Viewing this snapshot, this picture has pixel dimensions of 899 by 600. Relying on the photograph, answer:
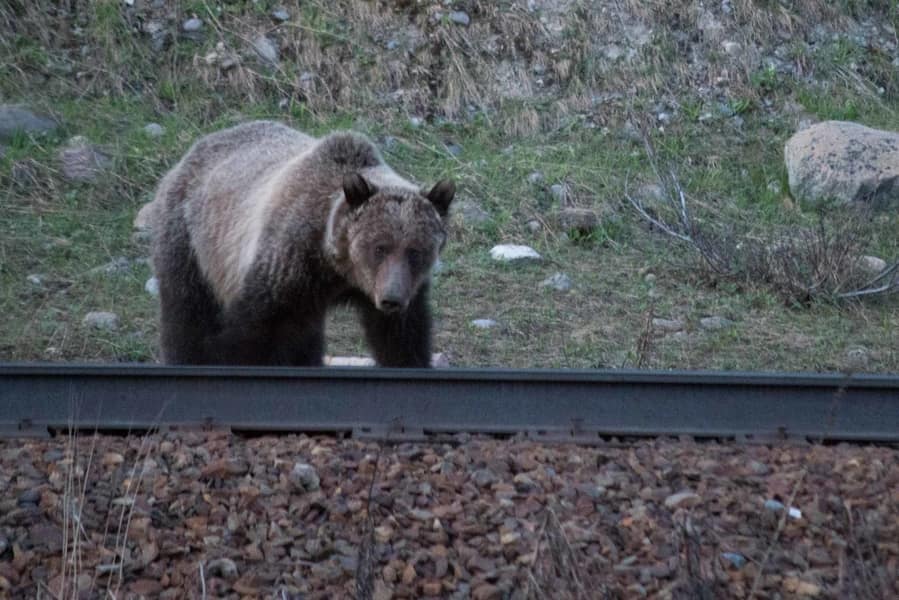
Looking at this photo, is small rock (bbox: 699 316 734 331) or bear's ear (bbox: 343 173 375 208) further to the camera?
small rock (bbox: 699 316 734 331)

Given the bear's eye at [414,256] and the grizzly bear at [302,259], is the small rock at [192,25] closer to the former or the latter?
the grizzly bear at [302,259]

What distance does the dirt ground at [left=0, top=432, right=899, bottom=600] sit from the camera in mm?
2898

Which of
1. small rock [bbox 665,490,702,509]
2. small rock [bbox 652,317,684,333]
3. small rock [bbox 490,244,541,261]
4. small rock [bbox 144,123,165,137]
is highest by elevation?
small rock [bbox 665,490,702,509]

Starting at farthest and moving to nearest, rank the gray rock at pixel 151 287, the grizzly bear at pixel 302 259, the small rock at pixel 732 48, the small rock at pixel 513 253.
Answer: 1. the small rock at pixel 732 48
2. the small rock at pixel 513 253
3. the gray rock at pixel 151 287
4. the grizzly bear at pixel 302 259

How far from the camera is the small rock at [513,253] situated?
26.0ft

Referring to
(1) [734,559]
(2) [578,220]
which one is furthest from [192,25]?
(1) [734,559]

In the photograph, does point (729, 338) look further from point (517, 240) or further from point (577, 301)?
point (517, 240)

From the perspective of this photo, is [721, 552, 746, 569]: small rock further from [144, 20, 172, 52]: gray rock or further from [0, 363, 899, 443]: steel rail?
[144, 20, 172, 52]: gray rock

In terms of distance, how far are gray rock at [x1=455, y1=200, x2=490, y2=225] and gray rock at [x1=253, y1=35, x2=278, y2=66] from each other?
2.74 m

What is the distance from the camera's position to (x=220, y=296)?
19.6 ft

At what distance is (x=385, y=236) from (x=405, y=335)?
476 mm

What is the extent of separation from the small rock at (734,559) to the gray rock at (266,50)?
8054mm

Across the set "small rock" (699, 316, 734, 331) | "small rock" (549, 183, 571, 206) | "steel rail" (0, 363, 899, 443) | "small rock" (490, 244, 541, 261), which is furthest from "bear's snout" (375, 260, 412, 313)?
"small rock" (549, 183, 571, 206)

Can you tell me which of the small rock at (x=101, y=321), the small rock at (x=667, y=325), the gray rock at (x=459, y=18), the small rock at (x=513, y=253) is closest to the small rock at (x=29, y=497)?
the small rock at (x=101, y=321)
